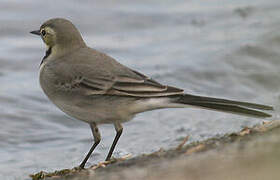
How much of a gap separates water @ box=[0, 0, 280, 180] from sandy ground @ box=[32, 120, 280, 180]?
315cm

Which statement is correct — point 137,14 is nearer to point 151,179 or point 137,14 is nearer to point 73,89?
point 73,89

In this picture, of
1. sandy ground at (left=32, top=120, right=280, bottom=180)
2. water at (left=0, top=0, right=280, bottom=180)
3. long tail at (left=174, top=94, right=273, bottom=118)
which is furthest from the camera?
water at (left=0, top=0, right=280, bottom=180)

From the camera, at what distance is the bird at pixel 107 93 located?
7.05m

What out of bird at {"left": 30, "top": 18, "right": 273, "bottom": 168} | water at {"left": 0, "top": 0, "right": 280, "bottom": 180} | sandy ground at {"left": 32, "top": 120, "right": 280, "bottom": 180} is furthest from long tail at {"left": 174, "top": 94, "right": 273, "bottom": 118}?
water at {"left": 0, "top": 0, "right": 280, "bottom": 180}

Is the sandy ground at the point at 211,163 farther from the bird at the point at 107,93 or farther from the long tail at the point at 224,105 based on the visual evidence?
the bird at the point at 107,93

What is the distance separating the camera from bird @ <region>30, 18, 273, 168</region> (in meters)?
7.05

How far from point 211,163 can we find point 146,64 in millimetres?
8529

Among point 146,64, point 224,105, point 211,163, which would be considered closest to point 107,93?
point 224,105

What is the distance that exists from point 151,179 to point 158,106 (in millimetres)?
1837

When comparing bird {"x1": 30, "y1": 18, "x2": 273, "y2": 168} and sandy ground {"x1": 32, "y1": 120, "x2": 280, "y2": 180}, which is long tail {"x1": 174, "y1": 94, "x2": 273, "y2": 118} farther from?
sandy ground {"x1": 32, "y1": 120, "x2": 280, "y2": 180}

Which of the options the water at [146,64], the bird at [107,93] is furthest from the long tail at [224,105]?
the water at [146,64]

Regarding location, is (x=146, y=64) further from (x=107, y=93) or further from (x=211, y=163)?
(x=211, y=163)

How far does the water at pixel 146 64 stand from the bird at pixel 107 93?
2.19 m

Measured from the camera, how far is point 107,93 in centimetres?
730
